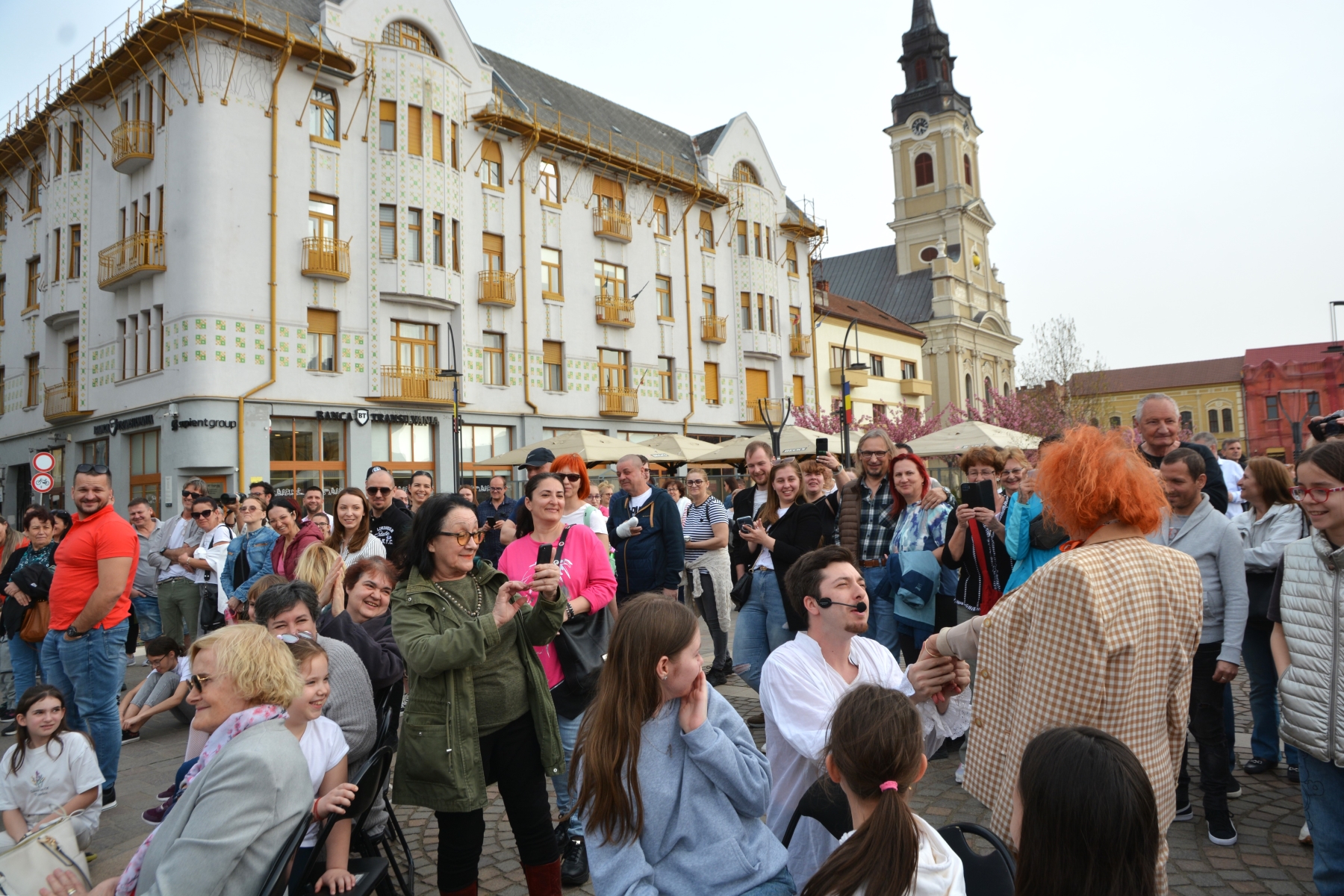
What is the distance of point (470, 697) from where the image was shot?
3.29 m

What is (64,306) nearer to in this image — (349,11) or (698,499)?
(349,11)

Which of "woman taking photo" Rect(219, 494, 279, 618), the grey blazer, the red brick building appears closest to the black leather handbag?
the grey blazer

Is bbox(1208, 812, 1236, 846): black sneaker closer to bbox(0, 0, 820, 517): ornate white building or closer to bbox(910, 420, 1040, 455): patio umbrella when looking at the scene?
bbox(910, 420, 1040, 455): patio umbrella

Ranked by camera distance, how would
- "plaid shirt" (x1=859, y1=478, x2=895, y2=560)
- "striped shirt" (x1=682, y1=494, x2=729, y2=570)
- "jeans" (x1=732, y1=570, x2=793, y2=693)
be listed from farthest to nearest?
"striped shirt" (x1=682, y1=494, x2=729, y2=570)
"jeans" (x1=732, y1=570, x2=793, y2=693)
"plaid shirt" (x1=859, y1=478, x2=895, y2=560)

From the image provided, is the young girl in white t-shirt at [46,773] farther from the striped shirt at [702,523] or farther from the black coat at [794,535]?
the striped shirt at [702,523]

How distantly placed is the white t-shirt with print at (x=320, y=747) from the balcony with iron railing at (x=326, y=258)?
69.8 ft

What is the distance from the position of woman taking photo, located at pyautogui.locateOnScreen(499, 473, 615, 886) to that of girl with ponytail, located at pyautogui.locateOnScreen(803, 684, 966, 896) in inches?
90.4

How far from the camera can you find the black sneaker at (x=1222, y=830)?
411 cm

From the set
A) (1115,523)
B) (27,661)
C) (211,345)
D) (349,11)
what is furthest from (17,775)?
(349,11)

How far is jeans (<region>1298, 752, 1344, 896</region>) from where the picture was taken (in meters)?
3.00

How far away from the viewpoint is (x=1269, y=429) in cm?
7506

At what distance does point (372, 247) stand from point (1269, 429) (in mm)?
81135

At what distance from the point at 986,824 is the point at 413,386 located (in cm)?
2184

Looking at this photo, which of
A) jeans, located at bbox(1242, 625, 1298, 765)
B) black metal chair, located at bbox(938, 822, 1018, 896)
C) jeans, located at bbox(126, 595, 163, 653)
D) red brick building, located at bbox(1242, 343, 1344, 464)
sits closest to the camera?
black metal chair, located at bbox(938, 822, 1018, 896)
